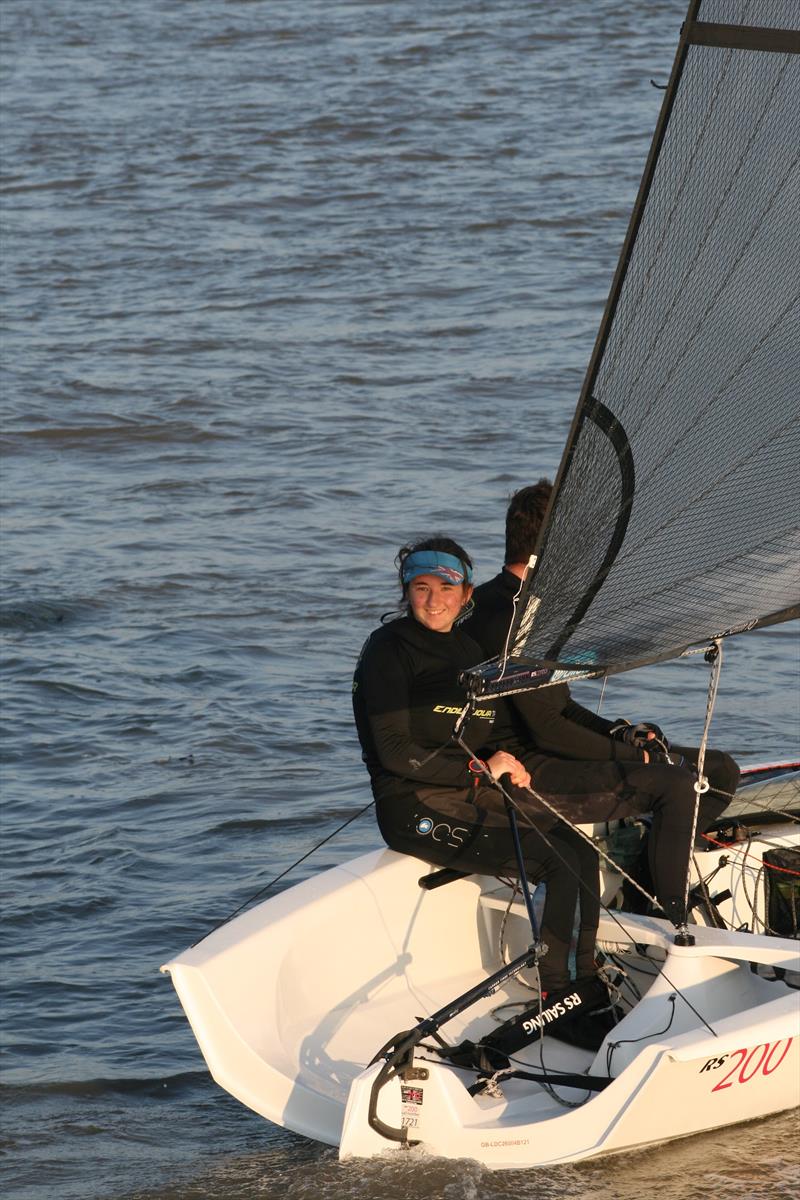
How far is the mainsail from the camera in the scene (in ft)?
12.9

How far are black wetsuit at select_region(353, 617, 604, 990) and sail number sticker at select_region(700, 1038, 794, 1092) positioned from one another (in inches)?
19.8

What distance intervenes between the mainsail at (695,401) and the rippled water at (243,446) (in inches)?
47.9

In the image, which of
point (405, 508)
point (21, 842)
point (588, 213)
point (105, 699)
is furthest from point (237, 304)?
point (21, 842)

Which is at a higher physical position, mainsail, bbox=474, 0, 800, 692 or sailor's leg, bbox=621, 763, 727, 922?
mainsail, bbox=474, 0, 800, 692

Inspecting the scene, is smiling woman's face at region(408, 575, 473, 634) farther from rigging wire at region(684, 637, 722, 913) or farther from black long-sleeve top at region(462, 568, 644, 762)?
rigging wire at region(684, 637, 722, 913)

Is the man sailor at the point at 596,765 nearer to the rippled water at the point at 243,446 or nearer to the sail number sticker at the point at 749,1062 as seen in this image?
the sail number sticker at the point at 749,1062

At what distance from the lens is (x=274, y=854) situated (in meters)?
6.20

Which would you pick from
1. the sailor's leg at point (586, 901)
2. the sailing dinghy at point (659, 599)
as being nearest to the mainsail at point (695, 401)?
the sailing dinghy at point (659, 599)

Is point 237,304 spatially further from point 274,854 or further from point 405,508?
point 274,854

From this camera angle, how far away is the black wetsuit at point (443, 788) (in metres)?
4.41

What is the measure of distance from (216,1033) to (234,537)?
5.53 metres

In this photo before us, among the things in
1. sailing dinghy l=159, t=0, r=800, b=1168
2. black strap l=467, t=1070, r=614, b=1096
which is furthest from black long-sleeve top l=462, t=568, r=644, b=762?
black strap l=467, t=1070, r=614, b=1096

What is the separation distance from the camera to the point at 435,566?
14.4 ft

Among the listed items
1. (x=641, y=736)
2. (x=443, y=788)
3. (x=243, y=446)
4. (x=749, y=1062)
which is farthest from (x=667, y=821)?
(x=243, y=446)
